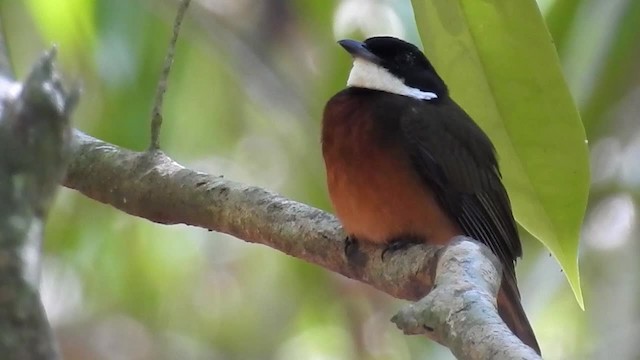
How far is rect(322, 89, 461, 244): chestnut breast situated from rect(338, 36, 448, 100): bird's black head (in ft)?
0.60

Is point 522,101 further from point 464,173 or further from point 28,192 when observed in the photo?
point 28,192

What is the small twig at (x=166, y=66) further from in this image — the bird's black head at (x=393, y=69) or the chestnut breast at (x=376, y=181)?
the bird's black head at (x=393, y=69)

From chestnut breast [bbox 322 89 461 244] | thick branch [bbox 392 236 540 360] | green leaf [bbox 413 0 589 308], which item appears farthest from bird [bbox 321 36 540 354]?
thick branch [bbox 392 236 540 360]

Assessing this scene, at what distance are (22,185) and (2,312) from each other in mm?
86

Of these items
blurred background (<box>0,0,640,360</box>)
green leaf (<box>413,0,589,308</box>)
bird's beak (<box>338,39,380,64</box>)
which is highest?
green leaf (<box>413,0,589,308</box>)

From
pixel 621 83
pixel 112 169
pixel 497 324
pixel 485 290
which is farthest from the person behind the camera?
pixel 621 83

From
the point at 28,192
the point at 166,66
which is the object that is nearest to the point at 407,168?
the point at 166,66

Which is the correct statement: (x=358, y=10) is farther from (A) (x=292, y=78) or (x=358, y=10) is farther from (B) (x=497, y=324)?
(B) (x=497, y=324)

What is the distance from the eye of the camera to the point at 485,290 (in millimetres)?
1202

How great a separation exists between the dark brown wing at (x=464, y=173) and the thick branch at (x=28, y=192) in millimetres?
1664

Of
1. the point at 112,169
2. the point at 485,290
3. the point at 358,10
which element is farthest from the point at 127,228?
the point at 485,290

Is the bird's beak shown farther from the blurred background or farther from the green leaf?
the green leaf

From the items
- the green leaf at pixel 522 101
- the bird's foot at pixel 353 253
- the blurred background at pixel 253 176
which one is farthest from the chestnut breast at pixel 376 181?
the blurred background at pixel 253 176

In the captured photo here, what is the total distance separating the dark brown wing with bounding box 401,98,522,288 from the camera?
7.75 ft
